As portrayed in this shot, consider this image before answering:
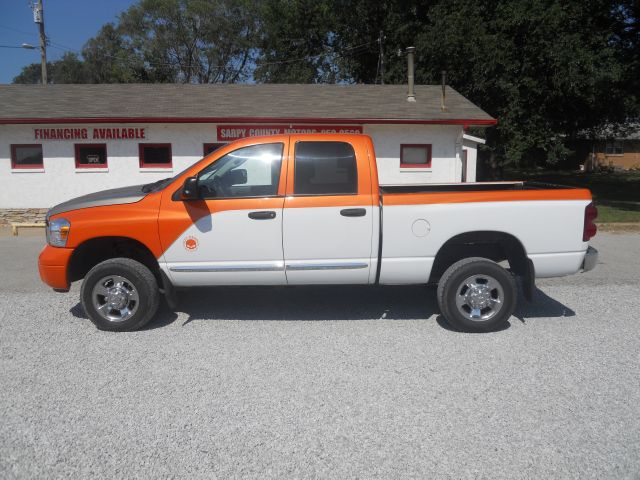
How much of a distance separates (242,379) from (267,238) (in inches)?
60.0

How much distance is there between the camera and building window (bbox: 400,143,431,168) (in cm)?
1559

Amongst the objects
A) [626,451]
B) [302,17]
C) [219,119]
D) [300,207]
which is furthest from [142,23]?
[626,451]

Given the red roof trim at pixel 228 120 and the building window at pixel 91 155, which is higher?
the red roof trim at pixel 228 120

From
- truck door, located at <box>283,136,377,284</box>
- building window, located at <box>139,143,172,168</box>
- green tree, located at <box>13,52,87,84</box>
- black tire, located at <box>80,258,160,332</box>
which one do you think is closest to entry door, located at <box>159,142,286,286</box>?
truck door, located at <box>283,136,377,284</box>

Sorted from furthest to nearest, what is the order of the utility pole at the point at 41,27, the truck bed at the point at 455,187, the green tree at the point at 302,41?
the green tree at the point at 302,41 → the utility pole at the point at 41,27 → the truck bed at the point at 455,187

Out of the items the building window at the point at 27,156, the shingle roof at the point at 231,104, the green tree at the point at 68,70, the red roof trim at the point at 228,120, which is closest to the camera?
the red roof trim at the point at 228,120

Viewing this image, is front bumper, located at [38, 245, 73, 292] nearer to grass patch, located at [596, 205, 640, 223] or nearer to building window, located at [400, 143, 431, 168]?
building window, located at [400, 143, 431, 168]

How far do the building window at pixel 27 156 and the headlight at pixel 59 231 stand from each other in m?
11.3

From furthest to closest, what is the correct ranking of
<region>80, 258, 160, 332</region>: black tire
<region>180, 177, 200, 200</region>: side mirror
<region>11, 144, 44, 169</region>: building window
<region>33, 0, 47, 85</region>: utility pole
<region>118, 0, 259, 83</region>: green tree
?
1. <region>118, 0, 259, 83</region>: green tree
2. <region>33, 0, 47, 85</region>: utility pole
3. <region>11, 144, 44, 169</region>: building window
4. <region>80, 258, 160, 332</region>: black tire
5. <region>180, 177, 200, 200</region>: side mirror

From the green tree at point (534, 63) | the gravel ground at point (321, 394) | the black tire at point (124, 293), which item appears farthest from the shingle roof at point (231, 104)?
the black tire at point (124, 293)

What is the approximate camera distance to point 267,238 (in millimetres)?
5203

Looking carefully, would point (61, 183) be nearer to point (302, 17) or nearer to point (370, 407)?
point (370, 407)

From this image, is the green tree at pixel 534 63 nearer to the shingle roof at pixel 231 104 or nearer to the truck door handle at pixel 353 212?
the shingle roof at pixel 231 104

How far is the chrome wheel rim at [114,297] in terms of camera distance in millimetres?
5312
